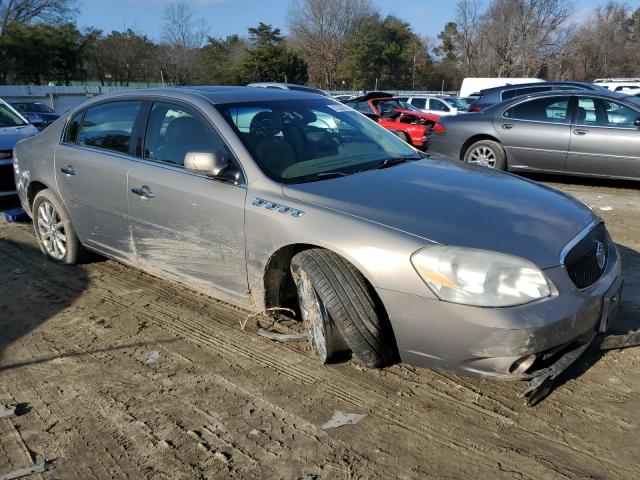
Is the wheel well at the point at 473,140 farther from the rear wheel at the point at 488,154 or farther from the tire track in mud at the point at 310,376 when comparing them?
the tire track in mud at the point at 310,376

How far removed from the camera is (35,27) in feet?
132

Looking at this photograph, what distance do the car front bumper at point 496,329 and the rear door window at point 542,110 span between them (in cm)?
635

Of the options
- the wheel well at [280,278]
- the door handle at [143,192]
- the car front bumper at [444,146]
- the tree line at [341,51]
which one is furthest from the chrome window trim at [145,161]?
the tree line at [341,51]

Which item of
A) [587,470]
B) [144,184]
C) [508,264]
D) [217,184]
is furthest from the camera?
[144,184]

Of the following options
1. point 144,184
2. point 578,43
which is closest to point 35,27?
point 144,184

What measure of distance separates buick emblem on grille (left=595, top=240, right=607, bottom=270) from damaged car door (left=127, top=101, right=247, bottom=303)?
76.5 inches

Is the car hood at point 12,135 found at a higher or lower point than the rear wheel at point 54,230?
higher

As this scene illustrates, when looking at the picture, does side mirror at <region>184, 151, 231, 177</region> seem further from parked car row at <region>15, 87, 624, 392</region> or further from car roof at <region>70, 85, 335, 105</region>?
car roof at <region>70, 85, 335, 105</region>

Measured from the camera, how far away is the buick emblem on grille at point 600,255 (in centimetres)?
293

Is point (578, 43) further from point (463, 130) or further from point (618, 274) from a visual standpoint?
point (618, 274)

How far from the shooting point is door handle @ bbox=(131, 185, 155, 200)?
3775 millimetres

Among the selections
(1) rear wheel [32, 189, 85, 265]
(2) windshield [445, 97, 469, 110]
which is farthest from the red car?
(1) rear wheel [32, 189, 85, 265]

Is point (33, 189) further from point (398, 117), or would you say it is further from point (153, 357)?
point (398, 117)

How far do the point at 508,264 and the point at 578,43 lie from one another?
6351 centimetres
